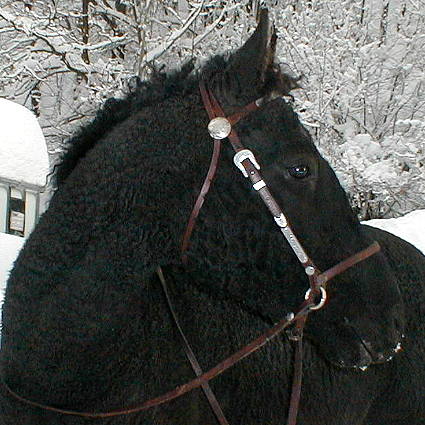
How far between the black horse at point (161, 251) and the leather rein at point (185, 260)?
0.03 m

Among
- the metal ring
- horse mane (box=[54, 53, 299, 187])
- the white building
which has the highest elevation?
the white building

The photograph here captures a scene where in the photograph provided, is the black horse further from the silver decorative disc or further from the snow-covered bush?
the snow-covered bush

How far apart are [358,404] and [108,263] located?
1.50 meters

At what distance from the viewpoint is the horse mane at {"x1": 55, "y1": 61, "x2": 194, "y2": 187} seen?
7.43 feet

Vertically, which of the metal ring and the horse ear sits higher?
the horse ear

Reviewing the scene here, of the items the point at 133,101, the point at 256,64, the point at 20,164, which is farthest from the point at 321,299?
the point at 20,164

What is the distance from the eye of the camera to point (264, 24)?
196 centimetres

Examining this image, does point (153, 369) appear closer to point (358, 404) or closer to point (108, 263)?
point (108, 263)

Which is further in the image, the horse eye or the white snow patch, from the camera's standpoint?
the white snow patch

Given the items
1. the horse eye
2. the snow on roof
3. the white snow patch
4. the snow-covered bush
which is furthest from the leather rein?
the snow-covered bush

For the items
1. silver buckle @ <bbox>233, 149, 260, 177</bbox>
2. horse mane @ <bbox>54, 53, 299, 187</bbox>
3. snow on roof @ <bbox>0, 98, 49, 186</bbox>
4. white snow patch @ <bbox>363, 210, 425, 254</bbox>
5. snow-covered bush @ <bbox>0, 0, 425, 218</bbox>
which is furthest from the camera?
snow-covered bush @ <bbox>0, 0, 425, 218</bbox>

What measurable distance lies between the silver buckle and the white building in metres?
3.83

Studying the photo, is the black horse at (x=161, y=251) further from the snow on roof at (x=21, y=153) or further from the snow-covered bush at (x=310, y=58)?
the snow-covered bush at (x=310, y=58)

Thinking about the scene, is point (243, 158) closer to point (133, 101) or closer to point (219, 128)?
point (219, 128)
